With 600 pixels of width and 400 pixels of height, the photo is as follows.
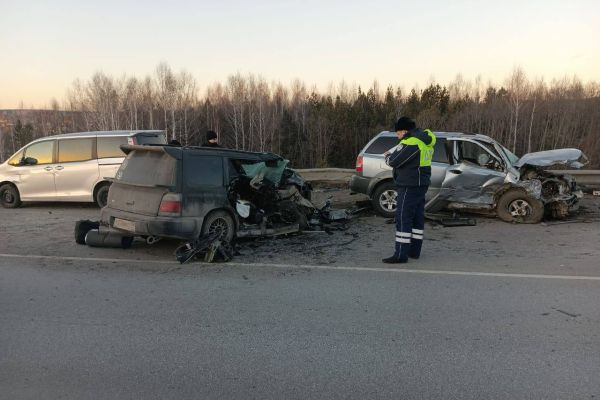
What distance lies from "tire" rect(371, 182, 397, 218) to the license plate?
5.64 m

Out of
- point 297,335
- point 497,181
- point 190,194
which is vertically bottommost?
point 297,335

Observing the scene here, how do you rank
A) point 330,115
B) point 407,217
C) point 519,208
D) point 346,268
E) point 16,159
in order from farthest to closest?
point 330,115
point 16,159
point 519,208
point 407,217
point 346,268

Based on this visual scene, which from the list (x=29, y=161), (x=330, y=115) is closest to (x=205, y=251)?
(x=29, y=161)

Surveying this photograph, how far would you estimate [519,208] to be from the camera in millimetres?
9461

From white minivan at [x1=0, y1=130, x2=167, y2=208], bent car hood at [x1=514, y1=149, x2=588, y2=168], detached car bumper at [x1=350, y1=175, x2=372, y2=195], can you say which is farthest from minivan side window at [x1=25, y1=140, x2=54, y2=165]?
bent car hood at [x1=514, y1=149, x2=588, y2=168]

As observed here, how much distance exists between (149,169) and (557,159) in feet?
26.5

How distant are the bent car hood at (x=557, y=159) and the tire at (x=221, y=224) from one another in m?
6.34

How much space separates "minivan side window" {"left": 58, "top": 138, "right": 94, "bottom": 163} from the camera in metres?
11.4

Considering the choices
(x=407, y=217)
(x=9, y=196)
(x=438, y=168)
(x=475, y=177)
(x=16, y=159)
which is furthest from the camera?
(x=9, y=196)

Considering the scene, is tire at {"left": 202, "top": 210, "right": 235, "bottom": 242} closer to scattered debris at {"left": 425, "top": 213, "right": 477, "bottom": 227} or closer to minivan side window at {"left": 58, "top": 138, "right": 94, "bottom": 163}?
scattered debris at {"left": 425, "top": 213, "right": 477, "bottom": 227}

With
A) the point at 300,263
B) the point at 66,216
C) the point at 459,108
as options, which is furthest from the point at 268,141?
the point at 300,263

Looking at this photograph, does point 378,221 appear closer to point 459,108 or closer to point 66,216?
point 66,216

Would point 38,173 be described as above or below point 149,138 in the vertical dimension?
below

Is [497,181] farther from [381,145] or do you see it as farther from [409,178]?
[409,178]
